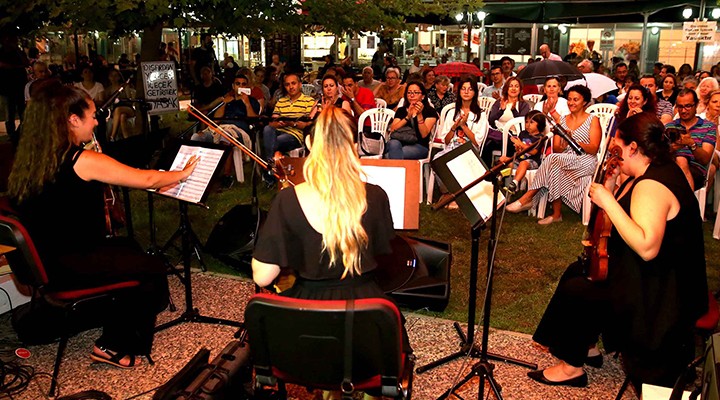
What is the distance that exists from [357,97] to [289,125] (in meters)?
1.36

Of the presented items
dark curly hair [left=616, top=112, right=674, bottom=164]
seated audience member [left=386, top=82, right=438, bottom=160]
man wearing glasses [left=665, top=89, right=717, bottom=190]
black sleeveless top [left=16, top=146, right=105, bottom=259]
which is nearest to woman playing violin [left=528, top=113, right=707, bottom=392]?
dark curly hair [left=616, top=112, right=674, bottom=164]

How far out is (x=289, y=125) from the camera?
303 inches

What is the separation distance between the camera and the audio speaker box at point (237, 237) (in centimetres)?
512

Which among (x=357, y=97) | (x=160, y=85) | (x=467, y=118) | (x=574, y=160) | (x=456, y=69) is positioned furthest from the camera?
(x=456, y=69)

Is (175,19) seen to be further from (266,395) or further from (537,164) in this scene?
(266,395)

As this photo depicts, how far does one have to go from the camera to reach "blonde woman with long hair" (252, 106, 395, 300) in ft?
8.10

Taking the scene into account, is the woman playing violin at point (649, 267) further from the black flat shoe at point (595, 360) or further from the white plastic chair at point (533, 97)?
the white plastic chair at point (533, 97)

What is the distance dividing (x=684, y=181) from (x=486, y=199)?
3.26 feet

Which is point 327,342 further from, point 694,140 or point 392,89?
point 392,89

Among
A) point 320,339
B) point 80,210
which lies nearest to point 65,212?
point 80,210

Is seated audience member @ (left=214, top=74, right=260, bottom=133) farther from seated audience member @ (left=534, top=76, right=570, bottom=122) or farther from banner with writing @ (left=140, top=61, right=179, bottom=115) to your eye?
seated audience member @ (left=534, top=76, right=570, bottom=122)

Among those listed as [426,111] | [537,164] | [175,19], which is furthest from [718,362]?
[175,19]

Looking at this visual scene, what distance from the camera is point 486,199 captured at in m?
3.57

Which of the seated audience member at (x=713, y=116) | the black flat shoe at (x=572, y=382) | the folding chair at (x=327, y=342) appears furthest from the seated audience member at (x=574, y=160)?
the folding chair at (x=327, y=342)
